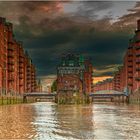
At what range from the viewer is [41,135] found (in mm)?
30906

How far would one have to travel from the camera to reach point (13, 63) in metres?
168

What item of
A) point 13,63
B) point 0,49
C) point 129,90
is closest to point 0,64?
point 0,49

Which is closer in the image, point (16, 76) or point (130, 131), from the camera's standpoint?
point (130, 131)

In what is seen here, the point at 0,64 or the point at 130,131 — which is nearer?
the point at 130,131

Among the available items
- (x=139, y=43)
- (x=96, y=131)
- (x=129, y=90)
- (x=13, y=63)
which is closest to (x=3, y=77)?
(x=13, y=63)

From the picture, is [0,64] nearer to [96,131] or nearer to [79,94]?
[79,94]

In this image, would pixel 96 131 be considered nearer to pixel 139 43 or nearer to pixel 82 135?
pixel 82 135

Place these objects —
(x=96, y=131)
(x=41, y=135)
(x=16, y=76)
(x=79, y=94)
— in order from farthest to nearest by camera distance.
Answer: (x=16, y=76), (x=79, y=94), (x=96, y=131), (x=41, y=135)

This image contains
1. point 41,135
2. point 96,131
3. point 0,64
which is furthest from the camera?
point 0,64

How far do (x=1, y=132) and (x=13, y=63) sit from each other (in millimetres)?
137242

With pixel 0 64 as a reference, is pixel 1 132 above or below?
below

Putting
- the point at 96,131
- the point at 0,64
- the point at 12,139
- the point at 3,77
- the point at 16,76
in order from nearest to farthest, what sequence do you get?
the point at 12,139
the point at 96,131
the point at 0,64
the point at 3,77
the point at 16,76

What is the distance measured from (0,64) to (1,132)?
104906 mm

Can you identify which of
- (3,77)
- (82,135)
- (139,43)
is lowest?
(82,135)
